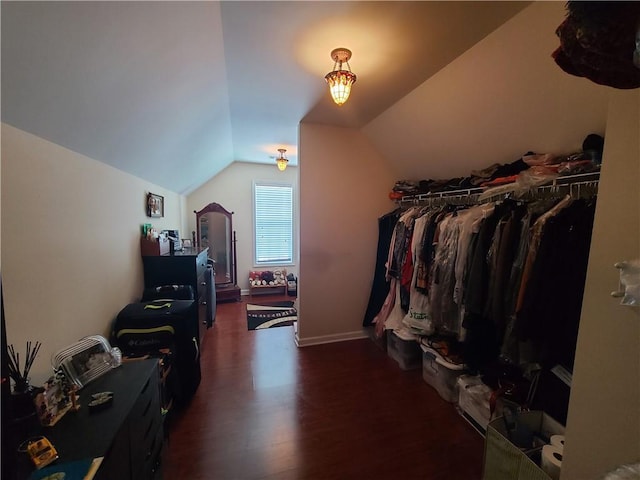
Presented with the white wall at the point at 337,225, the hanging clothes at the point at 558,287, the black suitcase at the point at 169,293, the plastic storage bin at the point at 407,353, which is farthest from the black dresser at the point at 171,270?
the hanging clothes at the point at 558,287

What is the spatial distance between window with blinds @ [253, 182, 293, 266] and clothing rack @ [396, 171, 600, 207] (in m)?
3.04

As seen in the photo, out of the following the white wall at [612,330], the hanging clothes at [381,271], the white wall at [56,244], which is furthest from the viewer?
the hanging clothes at [381,271]

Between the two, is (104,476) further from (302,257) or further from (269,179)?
(269,179)

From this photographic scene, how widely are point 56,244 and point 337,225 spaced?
2.35 metres

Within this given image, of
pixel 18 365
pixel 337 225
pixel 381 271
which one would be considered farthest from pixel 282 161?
pixel 18 365

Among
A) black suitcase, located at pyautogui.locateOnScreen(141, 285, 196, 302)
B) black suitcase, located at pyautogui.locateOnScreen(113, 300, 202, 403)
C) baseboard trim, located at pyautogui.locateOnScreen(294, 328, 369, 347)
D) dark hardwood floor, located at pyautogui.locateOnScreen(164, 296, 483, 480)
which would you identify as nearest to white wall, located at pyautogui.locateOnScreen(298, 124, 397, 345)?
baseboard trim, located at pyautogui.locateOnScreen(294, 328, 369, 347)

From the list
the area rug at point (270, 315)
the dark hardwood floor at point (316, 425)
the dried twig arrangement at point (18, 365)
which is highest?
the dried twig arrangement at point (18, 365)

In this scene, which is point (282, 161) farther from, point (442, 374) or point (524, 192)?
point (442, 374)

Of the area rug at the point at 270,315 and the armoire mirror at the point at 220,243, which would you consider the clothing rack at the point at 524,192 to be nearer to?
the area rug at the point at 270,315

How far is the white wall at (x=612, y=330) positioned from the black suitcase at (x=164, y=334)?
2.16 metres

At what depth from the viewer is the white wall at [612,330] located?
73cm

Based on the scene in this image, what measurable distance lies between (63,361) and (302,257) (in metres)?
2.08

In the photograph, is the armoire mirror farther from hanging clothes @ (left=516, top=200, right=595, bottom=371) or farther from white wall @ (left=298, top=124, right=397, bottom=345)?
hanging clothes @ (left=516, top=200, right=595, bottom=371)

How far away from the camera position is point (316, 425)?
6.21ft
